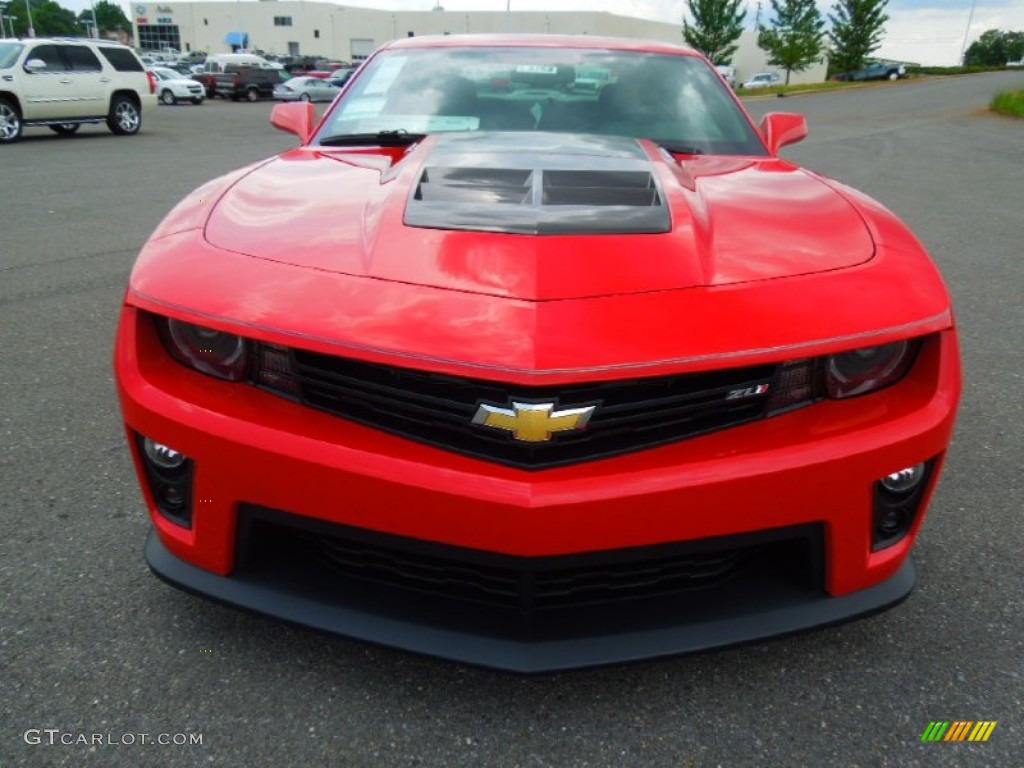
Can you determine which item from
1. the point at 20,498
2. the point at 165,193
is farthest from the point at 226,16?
the point at 20,498

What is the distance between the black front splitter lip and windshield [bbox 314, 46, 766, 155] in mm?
1639

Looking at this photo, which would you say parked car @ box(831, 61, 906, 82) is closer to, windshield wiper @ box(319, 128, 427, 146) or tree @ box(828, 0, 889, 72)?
tree @ box(828, 0, 889, 72)

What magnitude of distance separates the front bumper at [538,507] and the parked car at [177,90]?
3139 centimetres

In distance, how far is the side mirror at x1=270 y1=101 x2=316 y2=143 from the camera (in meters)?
3.10

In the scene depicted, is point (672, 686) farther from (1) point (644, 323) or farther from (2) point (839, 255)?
(2) point (839, 255)

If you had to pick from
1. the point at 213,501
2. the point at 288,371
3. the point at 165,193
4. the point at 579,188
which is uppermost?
the point at 579,188

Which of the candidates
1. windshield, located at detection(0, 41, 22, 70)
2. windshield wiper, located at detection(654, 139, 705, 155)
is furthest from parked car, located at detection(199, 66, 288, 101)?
windshield wiper, located at detection(654, 139, 705, 155)

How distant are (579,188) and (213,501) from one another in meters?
1.07

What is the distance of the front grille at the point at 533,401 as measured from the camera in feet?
4.88

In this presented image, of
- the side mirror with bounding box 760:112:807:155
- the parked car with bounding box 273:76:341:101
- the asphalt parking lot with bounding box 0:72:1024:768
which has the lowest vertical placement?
the parked car with bounding box 273:76:341:101

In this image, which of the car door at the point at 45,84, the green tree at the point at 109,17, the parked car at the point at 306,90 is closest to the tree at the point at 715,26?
the parked car at the point at 306,90

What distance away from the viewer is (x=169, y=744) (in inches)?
63.4

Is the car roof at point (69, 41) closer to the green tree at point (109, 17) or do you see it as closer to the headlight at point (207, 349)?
the headlight at point (207, 349)

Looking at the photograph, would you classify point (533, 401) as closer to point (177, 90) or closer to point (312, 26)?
point (177, 90)
